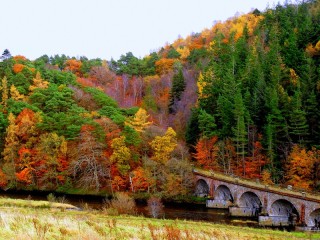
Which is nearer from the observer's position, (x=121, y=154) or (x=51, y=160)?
(x=121, y=154)

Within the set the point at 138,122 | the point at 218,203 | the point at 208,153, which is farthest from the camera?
the point at 138,122

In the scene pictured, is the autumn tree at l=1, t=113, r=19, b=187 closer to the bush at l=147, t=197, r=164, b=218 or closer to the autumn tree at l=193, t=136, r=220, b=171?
the bush at l=147, t=197, r=164, b=218

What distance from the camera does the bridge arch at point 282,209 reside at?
40472 millimetres

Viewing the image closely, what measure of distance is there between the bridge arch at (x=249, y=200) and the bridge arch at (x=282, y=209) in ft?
14.6

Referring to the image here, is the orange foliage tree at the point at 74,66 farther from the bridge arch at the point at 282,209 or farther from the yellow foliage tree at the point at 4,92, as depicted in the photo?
the bridge arch at the point at 282,209

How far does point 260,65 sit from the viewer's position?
65375mm

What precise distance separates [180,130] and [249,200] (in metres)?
29.9

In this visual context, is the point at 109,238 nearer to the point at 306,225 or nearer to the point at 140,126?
the point at 306,225

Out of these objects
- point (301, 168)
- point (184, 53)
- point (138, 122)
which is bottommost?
point (301, 168)

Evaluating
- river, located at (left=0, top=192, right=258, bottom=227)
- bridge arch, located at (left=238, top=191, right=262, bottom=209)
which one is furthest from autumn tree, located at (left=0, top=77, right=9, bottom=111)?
bridge arch, located at (left=238, top=191, right=262, bottom=209)

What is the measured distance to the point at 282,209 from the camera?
1622 inches

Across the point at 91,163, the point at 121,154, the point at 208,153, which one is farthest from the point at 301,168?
the point at 91,163

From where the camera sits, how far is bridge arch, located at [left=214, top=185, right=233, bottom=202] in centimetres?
4998

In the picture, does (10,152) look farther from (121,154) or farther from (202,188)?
(202,188)
